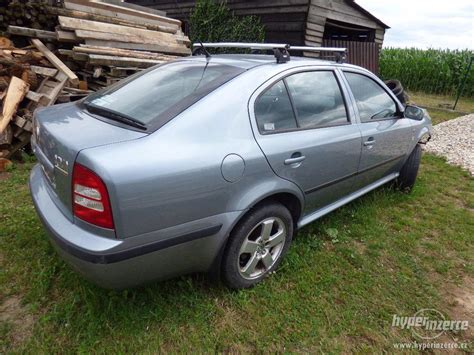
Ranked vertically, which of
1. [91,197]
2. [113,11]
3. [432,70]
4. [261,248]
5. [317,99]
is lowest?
[261,248]

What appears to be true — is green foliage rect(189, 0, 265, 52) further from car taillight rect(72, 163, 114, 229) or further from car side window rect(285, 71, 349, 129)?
car taillight rect(72, 163, 114, 229)

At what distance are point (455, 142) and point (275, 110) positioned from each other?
20.7 ft

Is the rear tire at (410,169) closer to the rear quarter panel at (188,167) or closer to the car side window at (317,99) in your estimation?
the car side window at (317,99)

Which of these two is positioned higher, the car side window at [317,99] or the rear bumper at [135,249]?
the car side window at [317,99]

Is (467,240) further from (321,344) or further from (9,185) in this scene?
(9,185)

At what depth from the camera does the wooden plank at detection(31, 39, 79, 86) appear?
4.82m

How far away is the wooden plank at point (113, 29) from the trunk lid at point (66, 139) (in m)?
4.03

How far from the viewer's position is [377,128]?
10.1ft

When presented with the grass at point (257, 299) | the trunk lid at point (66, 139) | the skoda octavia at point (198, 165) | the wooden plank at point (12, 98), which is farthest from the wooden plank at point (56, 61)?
the trunk lid at point (66, 139)

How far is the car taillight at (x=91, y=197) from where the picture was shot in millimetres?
1541

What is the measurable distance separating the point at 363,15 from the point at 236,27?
378 cm

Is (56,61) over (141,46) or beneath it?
beneath

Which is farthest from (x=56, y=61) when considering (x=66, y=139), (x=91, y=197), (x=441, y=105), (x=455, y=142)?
(x=441, y=105)

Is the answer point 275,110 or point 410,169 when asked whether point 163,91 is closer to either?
point 275,110
